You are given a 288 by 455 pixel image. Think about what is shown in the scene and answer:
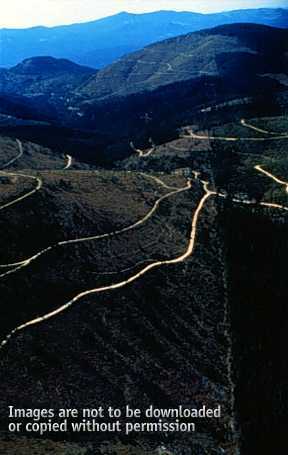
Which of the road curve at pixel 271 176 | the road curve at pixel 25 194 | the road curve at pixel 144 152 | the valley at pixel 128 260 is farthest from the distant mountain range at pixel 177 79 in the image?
the road curve at pixel 25 194

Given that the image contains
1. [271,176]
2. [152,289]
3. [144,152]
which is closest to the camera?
[152,289]

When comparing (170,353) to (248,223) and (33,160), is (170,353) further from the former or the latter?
(33,160)

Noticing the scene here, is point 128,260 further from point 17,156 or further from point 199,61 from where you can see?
point 199,61

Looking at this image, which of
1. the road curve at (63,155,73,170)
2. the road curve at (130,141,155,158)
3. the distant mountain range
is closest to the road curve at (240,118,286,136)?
the road curve at (130,141,155,158)

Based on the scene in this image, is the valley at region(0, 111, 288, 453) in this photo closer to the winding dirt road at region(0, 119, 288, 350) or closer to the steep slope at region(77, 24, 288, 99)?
the winding dirt road at region(0, 119, 288, 350)

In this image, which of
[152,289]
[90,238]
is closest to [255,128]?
[90,238]

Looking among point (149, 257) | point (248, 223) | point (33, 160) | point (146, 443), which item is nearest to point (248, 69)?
point (33, 160)

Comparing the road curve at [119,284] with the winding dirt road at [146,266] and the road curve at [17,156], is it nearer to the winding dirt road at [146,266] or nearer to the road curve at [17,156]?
the winding dirt road at [146,266]

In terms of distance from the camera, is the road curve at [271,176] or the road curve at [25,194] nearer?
the road curve at [25,194]
